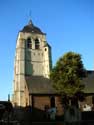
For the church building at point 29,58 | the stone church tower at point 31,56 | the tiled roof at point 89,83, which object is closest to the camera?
the tiled roof at point 89,83

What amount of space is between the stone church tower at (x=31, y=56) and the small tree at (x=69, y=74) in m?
30.7

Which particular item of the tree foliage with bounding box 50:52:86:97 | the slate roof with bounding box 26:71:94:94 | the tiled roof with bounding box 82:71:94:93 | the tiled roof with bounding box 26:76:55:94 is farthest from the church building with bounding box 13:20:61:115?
the tree foliage with bounding box 50:52:86:97

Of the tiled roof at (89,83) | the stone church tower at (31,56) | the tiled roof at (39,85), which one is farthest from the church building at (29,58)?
the tiled roof at (89,83)

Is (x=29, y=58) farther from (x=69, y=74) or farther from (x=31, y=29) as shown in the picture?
(x=69, y=74)

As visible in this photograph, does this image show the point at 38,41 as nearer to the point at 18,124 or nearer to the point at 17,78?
the point at 17,78

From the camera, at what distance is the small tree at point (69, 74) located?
52.6 m

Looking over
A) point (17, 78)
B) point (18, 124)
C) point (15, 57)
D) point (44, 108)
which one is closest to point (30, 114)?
point (44, 108)

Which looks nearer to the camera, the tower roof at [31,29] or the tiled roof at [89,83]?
the tiled roof at [89,83]

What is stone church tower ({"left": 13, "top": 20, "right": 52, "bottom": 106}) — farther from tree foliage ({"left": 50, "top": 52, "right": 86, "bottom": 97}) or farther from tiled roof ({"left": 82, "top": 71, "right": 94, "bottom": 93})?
tree foliage ({"left": 50, "top": 52, "right": 86, "bottom": 97})

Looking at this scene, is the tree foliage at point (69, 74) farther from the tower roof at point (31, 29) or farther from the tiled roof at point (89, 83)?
the tower roof at point (31, 29)

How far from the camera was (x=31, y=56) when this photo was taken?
90.8 m

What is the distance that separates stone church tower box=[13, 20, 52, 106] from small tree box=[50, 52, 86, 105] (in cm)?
3066

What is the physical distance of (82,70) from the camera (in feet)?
182

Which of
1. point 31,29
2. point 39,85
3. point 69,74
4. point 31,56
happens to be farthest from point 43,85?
point 31,29
